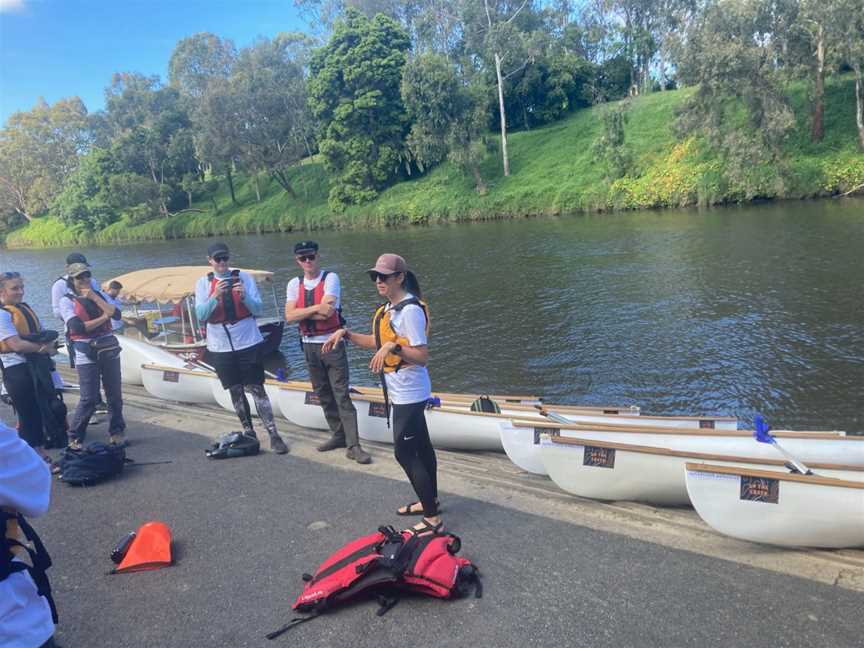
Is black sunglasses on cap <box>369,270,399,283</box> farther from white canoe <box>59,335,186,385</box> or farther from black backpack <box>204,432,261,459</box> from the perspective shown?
white canoe <box>59,335,186,385</box>

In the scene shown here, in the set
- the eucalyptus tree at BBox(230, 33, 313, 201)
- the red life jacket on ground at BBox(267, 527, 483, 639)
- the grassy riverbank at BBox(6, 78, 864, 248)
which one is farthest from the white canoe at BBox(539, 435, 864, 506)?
the eucalyptus tree at BBox(230, 33, 313, 201)

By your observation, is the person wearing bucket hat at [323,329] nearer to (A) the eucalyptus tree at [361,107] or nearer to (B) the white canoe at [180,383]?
(B) the white canoe at [180,383]

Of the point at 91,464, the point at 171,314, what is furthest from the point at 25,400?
the point at 171,314

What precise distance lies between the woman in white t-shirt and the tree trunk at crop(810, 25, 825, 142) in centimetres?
3674

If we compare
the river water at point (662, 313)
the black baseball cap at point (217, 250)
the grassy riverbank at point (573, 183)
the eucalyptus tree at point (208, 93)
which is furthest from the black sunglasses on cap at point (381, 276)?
the eucalyptus tree at point (208, 93)

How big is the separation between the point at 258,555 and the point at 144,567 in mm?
819

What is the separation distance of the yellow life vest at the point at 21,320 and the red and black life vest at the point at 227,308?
1.96 metres

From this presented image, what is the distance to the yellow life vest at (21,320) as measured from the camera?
6031 millimetres

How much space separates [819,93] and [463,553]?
38.9 metres

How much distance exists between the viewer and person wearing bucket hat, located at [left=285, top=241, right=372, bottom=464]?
5926mm

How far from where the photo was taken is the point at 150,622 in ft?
12.4

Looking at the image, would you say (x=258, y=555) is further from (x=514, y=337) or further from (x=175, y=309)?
(x=175, y=309)

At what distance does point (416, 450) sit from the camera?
454 centimetres

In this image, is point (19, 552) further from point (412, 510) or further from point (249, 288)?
point (249, 288)
